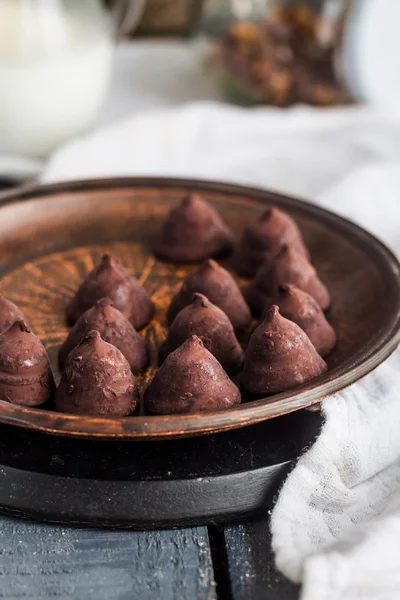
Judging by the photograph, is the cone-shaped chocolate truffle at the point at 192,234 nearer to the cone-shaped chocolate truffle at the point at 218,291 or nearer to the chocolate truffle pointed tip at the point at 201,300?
the cone-shaped chocolate truffle at the point at 218,291

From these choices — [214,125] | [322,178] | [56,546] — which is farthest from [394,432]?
[214,125]

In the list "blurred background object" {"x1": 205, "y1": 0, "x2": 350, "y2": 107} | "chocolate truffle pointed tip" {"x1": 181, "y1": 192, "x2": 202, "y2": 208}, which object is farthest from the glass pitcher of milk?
"chocolate truffle pointed tip" {"x1": 181, "y1": 192, "x2": 202, "y2": 208}

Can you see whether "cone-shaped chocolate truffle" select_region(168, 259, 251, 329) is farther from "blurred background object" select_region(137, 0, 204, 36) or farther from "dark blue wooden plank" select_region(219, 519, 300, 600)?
"blurred background object" select_region(137, 0, 204, 36)

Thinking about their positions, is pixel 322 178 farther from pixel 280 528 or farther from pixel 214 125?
pixel 280 528

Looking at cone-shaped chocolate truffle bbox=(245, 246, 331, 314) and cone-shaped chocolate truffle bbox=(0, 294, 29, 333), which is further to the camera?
cone-shaped chocolate truffle bbox=(245, 246, 331, 314)

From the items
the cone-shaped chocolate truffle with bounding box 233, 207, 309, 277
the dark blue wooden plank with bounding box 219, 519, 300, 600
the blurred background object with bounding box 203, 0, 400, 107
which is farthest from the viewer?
the blurred background object with bounding box 203, 0, 400, 107

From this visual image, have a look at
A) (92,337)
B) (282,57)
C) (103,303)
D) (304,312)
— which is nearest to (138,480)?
(92,337)

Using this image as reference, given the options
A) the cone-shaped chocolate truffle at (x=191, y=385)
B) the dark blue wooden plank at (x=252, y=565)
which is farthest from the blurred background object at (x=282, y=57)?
the dark blue wooden plank at (x=252, y=565)
